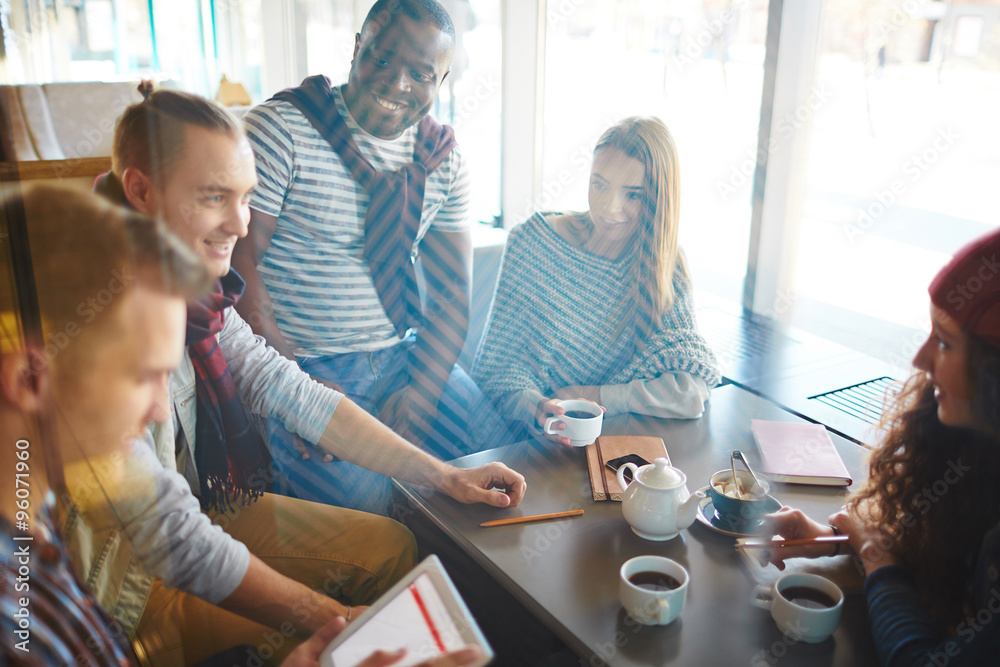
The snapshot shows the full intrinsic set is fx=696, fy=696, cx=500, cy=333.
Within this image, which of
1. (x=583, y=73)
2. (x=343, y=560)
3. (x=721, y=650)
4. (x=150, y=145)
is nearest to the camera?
(x=150, y=145)

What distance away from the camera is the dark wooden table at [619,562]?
1.89ft

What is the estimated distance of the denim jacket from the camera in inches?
17.3

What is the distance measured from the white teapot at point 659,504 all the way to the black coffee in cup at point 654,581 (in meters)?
0.07

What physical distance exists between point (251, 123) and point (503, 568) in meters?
0.47

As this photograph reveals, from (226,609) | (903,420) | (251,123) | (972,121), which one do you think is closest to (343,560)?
(226,609)

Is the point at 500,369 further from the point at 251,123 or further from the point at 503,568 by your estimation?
the point at 251,123

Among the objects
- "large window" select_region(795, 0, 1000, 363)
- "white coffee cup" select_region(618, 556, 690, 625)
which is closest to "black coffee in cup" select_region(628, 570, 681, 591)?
"white coffee cup" select_region(618, 556, 690, 625)

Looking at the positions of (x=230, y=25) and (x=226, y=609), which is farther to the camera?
(x=226, y=609)

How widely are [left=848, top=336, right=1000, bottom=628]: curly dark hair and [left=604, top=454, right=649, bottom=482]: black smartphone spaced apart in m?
0.24

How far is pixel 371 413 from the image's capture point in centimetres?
112

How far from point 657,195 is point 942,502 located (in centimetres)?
69

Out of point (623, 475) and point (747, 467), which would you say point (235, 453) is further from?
point (747, 467)

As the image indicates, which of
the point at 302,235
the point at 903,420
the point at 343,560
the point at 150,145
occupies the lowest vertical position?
the point at 343,560

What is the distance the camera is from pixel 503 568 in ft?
2.20
